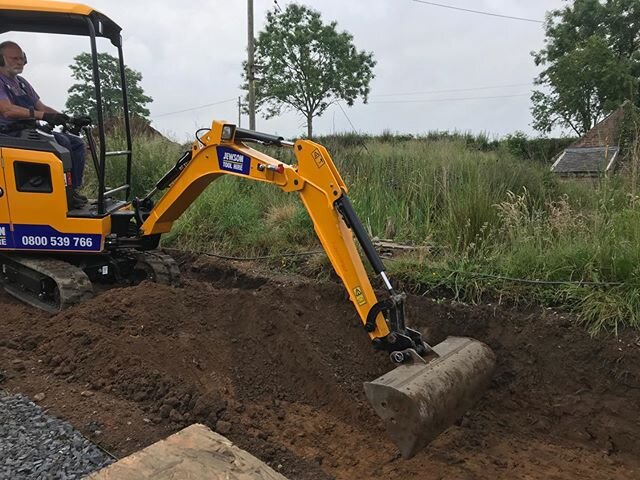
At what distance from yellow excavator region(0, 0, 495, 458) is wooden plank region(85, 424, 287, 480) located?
108 cm

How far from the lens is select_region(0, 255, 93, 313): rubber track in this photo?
16.1 ft

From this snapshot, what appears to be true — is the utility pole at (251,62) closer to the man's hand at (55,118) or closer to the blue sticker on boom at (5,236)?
the man's hand at (55,118)

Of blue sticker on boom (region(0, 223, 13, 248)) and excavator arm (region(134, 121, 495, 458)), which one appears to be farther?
→ blue sticker on boom (region(0, 223, 13, 248))

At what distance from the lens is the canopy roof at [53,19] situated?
496 cm

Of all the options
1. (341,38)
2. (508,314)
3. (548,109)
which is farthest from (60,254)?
(548,109)

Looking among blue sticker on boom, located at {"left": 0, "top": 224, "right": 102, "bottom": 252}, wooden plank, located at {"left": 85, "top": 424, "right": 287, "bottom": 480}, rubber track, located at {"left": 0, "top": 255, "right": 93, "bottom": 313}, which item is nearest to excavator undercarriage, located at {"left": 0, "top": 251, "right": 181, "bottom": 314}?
rubber track, located at {"left": 0, "top": 255, "right": 93, "bottom": 313}

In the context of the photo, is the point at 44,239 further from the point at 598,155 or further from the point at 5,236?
the point at 598,155

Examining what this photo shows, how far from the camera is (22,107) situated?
5.24 m

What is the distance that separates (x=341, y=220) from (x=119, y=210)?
2.80 meters

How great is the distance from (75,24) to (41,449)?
4.12m

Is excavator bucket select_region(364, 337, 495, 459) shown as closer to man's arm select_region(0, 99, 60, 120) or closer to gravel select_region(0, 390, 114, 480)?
gravel select_region(0, 390, 114, 480)

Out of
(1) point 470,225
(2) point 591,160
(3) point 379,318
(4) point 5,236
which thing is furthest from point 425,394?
(2) point 591,160

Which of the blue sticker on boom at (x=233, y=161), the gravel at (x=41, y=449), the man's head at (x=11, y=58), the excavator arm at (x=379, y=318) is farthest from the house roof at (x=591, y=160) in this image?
the man's head at (x=11, y=58)

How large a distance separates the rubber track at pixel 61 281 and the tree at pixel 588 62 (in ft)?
93.1
